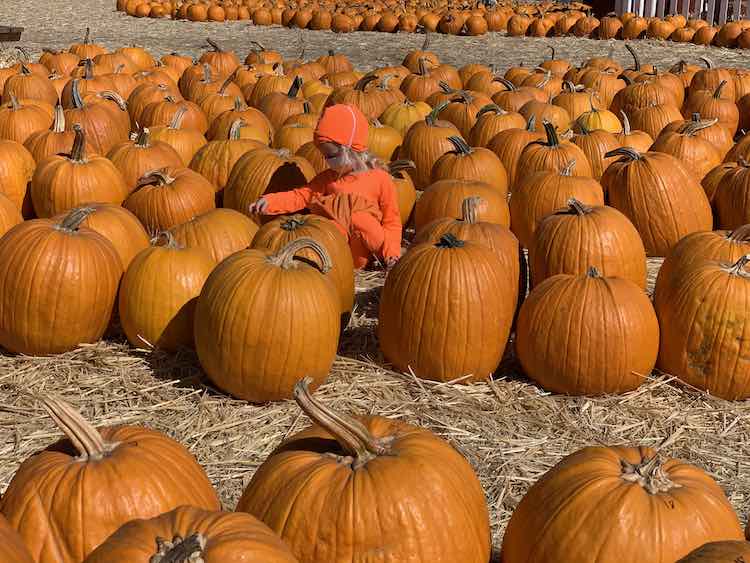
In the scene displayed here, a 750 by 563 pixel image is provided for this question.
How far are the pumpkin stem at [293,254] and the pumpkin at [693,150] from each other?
13.4 feet

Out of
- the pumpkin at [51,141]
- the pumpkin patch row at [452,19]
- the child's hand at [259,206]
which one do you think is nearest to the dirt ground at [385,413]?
the child's hand at [259,206]

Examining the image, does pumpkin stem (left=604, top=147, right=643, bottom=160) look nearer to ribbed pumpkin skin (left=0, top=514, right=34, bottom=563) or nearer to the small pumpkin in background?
the small pumpkin in background

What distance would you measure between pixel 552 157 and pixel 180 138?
119 inches

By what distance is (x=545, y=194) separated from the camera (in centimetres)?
629

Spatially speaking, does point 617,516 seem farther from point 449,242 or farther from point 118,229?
point 118,229

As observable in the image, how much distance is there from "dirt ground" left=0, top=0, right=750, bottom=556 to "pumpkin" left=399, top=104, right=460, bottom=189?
2788 millimetres

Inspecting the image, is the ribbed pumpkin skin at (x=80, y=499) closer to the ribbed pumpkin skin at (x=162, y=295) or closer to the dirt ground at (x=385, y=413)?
the dirt ground at (x=385, y=413)


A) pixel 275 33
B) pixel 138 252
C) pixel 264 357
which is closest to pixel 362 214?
pixel 138 252

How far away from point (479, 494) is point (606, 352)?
5.91 ft

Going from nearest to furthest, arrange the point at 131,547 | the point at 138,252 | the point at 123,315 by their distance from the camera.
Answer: the point at 131,547 < the point at 123,315 < the point at 138,252

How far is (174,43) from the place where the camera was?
59.7 ft

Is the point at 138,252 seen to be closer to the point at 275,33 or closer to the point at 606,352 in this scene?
the point at 606,352

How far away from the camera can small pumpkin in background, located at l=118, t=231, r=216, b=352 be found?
478 centimetres

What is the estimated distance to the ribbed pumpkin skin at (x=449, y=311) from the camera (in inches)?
175
